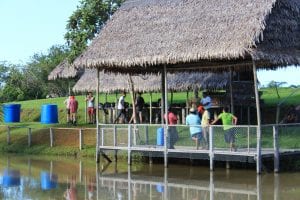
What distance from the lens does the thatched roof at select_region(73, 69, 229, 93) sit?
29.3 metres

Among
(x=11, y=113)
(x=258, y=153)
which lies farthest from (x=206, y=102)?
(x=11, y=113)

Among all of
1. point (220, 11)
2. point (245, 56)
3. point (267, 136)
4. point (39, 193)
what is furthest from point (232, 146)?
point (39, 193)

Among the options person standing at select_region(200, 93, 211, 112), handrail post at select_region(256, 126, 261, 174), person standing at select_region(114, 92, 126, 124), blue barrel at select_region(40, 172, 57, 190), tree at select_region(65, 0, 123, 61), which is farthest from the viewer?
tree at select_region(65, 0, 123, 61)

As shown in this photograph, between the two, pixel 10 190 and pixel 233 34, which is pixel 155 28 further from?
pixel 10 190

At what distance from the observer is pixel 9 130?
1220 inches

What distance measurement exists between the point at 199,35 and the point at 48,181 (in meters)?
6.81

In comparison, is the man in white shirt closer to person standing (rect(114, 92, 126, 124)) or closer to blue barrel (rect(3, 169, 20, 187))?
person standing (rect(114, 92, 126, 124))

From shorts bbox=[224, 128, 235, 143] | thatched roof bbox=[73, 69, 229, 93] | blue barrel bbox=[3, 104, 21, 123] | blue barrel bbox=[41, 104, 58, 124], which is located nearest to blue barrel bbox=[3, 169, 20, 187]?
shorts bbox=[224, 128, 235, 143]

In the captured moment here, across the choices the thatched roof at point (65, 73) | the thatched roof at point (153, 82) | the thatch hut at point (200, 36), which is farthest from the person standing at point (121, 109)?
the thatched roof at point (65, 73)

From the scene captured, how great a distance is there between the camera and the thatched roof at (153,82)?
2930cm

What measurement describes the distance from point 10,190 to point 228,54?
764cm

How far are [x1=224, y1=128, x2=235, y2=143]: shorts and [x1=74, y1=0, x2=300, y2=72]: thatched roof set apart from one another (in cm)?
228

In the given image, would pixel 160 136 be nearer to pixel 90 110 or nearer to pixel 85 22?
pixel 90 110

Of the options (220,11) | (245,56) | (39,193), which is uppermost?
(220,11)
